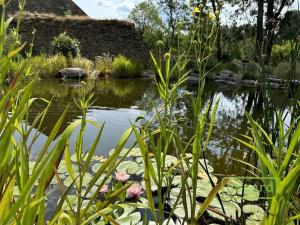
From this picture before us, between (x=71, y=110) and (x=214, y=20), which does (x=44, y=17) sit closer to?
(x=71, y=110)

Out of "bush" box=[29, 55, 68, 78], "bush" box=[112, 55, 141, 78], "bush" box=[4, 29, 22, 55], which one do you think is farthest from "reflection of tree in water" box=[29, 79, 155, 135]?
"bush" box=[112, 55, 141, 78]

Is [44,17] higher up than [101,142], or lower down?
higher up

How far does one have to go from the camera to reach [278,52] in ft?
54.7

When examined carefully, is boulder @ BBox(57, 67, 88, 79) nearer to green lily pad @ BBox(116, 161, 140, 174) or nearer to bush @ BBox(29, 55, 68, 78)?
bush @ BBox(29, 55, 68, 78)

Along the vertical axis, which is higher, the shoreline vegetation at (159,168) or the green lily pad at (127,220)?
the shoreline vegetation at (159,168)

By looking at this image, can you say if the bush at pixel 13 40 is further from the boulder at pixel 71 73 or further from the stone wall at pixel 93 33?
the stone wall at pixel 93 33

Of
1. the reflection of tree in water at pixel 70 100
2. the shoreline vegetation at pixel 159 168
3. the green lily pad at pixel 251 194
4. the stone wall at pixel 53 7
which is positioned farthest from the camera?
the stone wall at pixel 53 7

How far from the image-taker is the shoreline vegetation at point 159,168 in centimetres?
60

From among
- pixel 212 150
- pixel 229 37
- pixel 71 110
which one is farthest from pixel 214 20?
pixel 229 37

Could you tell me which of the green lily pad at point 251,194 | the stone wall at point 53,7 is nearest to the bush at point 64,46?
the green lily pad at point 251,194

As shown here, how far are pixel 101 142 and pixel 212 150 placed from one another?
1.09 metres

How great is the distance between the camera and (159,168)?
916mm

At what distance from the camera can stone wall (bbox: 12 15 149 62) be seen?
14.2m

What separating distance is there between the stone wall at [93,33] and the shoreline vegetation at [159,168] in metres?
11.7
